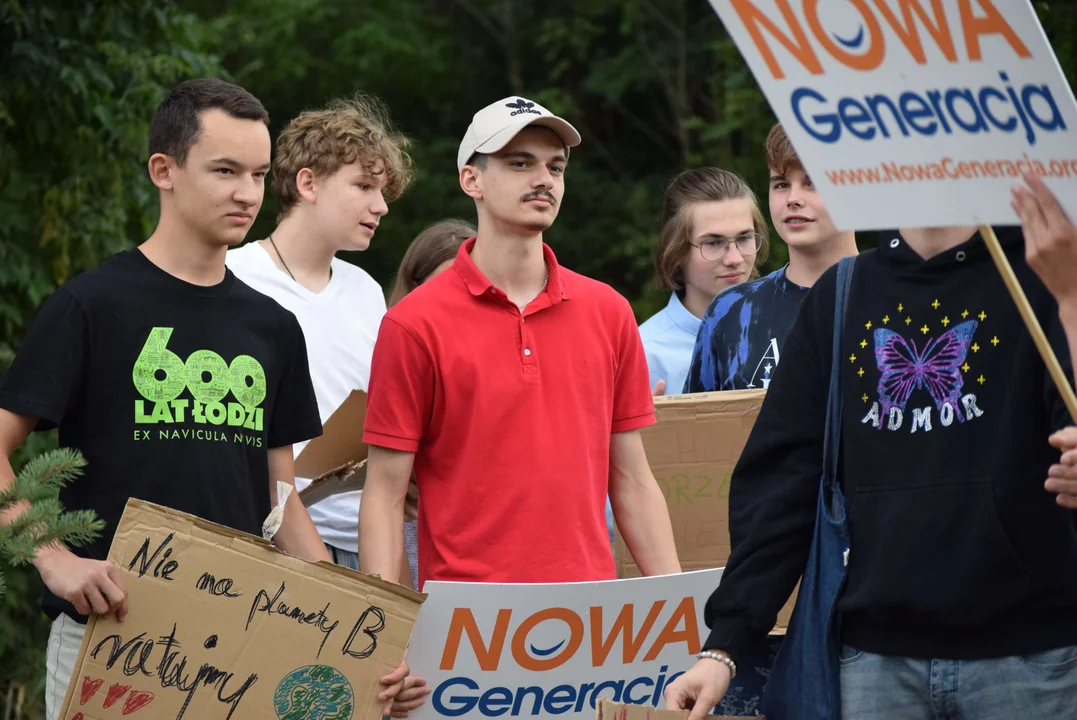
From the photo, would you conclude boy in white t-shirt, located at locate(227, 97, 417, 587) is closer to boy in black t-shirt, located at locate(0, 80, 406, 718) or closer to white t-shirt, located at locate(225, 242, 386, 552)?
white t-shirt, located at locate(225, 242, 386, 552)

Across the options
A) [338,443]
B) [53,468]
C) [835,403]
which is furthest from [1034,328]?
[338,443]

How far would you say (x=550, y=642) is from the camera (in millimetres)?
4008

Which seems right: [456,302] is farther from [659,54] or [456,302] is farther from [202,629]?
[659,54]

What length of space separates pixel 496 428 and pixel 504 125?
86 cm

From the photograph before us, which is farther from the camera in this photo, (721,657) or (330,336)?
(330,336)

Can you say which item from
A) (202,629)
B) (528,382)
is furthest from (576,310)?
(202,629)

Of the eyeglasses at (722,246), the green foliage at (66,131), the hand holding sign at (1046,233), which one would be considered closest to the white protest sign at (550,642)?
the hand holding sign at (1046,233)

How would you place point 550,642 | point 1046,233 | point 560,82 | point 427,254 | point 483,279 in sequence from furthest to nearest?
Result: 1. point 560,82
2. point 427,254
3. point 483,279
4. point 550,642
5. point 1046,233

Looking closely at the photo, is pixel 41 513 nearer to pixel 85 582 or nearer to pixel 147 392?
pixel 85 582

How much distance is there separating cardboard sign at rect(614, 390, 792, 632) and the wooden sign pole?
190cm

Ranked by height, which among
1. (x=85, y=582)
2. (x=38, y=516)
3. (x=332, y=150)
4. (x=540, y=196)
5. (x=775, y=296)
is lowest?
(x=85, y=582)

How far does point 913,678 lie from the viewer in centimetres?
295

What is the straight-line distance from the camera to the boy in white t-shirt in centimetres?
550

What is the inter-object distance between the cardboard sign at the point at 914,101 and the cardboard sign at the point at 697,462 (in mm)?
1882
